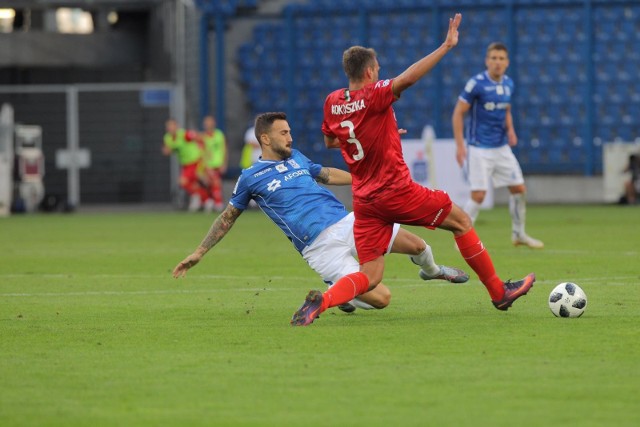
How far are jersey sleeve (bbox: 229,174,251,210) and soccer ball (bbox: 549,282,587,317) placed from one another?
210cm

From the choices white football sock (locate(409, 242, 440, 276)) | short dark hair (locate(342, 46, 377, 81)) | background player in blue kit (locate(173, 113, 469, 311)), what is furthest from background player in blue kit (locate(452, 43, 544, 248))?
short dark hair (locate(342, 46, 377, 81))

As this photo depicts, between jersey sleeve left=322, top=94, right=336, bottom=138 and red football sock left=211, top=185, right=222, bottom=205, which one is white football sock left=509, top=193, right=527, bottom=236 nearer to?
jersey sleeve left=322, top=94, right=336, bottom=138

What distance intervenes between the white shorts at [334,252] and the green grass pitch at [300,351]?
1.06 ft

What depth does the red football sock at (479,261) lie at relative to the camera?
8.58 m

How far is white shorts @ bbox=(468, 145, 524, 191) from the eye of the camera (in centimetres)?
1512

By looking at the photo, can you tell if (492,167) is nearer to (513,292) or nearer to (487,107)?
(487,107)

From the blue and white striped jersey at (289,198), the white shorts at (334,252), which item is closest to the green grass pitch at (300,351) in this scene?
the white shorts at (334,252)

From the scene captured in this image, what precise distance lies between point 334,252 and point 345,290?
2.30 ft

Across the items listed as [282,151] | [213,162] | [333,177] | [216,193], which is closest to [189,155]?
[213,162]

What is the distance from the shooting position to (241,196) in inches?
349

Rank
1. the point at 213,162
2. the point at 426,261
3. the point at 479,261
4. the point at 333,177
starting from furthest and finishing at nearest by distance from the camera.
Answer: the point at 213,162
the point at 426,261
the point at 333,177
the point at 479,261

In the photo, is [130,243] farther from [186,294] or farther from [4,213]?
[4,213]

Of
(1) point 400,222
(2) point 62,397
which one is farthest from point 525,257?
(2) point 62,397

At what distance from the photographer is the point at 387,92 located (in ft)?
26.6
